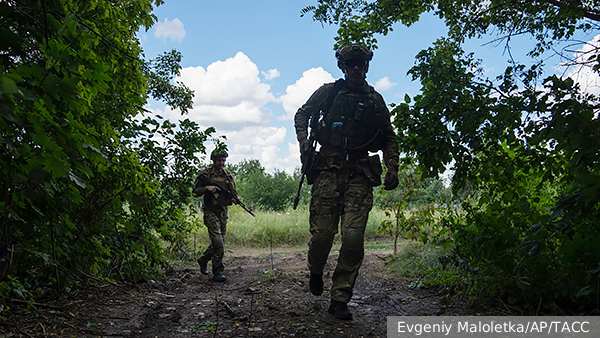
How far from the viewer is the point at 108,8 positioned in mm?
3090

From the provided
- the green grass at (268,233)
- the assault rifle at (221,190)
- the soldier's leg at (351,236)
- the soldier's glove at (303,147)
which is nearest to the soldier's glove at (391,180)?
A: the soldier's leg at (351,236)

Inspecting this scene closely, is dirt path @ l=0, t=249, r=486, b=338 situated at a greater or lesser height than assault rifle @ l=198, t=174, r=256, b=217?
lesser

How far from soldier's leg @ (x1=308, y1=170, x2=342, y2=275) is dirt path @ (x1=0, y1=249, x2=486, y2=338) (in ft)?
1.60

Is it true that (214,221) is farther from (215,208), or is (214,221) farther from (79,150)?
(79,150)

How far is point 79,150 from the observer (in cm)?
161

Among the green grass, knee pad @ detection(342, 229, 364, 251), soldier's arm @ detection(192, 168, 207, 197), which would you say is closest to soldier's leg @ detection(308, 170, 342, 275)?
knee pad @ detection(342, 229, 364, 251)

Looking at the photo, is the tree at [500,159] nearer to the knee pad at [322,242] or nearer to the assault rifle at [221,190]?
the knee pad at [322,242]

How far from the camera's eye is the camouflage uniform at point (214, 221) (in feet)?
18.5

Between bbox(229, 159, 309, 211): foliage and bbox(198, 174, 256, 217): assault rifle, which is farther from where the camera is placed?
bbox(229, 159, 309, 211): foliage

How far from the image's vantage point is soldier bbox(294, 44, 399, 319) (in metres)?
3.35

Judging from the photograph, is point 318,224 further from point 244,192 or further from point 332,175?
point 244,192

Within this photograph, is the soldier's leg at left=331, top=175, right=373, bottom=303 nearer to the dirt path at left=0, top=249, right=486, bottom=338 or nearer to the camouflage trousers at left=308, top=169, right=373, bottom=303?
the camouflage trousers at left=308, top=169, right=373, bottom=303

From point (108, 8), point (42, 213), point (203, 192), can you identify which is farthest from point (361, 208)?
point (203, 192)

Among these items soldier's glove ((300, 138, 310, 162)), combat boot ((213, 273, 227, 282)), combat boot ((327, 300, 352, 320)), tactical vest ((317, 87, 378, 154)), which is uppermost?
tactical vest ((317, 87, 378, 154))
